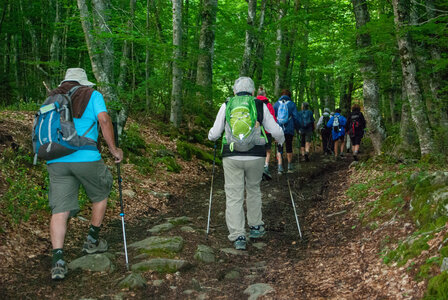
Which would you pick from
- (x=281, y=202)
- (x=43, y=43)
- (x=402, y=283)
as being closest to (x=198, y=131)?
(x=281, y=202)

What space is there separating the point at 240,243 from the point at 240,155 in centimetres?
131

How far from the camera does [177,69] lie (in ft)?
44.0

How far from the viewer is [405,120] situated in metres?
9.45

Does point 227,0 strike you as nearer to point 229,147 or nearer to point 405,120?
point 405,120

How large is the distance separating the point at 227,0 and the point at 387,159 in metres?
21.2

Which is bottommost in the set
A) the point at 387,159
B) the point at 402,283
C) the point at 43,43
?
Answer: the point at 402,283

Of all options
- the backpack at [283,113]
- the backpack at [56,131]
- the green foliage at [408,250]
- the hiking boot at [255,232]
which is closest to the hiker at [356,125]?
the backpack at [283,113]

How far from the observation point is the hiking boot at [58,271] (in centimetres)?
423

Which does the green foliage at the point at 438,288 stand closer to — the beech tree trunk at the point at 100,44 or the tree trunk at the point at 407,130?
the tree trunk at the point at 407,130

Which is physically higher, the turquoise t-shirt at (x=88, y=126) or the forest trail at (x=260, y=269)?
the turquoise t-shirt at (x=88, y=126)

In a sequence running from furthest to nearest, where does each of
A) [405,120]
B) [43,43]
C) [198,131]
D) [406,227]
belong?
[43,43] → [198,131] → [405,120] → [406,227]

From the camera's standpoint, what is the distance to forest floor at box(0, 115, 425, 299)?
13.0 ft

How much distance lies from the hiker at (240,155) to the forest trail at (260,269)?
0.47m

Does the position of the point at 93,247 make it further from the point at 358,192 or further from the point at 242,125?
the point at 358,192
